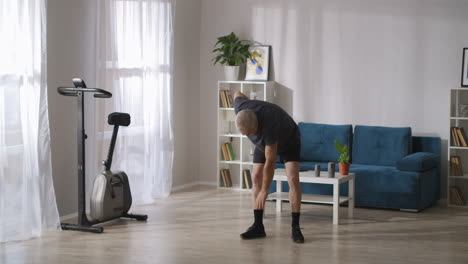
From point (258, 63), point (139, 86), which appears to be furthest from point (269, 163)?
point (258, 63)

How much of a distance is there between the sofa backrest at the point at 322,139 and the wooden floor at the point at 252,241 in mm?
818

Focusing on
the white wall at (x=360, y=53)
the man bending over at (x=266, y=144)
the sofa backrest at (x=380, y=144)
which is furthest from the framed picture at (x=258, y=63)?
the man bending over at (x=266, y=144)

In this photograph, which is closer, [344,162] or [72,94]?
[72,94]

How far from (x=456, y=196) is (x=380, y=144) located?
98 centimetres

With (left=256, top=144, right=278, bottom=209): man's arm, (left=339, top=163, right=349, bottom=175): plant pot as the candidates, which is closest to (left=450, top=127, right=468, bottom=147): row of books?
(left=339, top=163, right=349, bottom=175): plant pot

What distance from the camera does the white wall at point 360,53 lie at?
781 cm

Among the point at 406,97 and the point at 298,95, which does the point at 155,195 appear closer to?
the point at 298,95

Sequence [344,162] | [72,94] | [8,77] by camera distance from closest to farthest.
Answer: [8,77]
[72,94]
[344,162]

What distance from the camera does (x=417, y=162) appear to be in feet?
23.5

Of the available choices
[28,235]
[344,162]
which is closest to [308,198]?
[344,162]

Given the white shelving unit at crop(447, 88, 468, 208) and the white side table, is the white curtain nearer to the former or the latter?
the white side table

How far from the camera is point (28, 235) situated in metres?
5.89

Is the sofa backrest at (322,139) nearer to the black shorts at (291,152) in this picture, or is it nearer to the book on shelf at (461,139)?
the book on shelf at (461,139)

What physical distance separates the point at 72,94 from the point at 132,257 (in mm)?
1717
